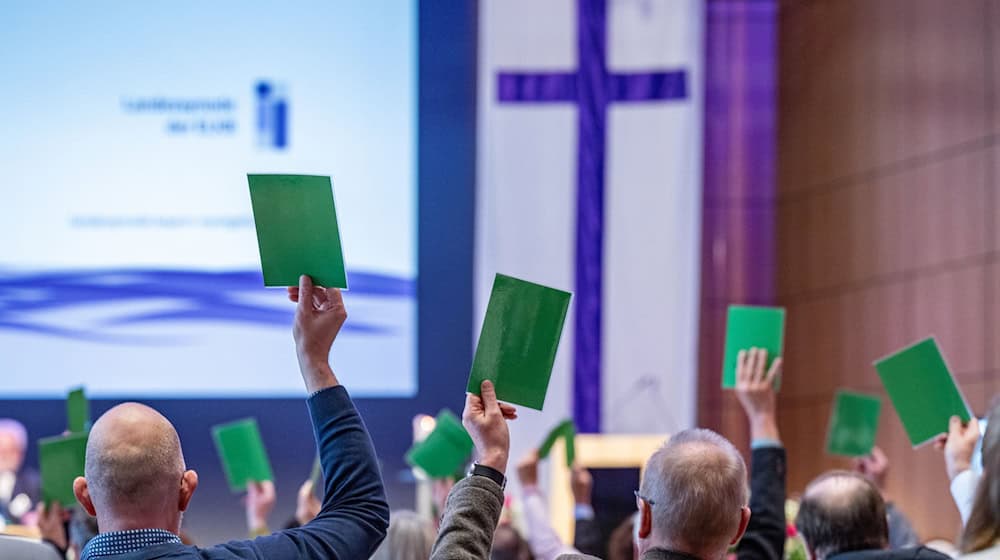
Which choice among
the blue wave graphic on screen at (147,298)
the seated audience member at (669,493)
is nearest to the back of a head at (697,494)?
the seated audience member at (669,493)

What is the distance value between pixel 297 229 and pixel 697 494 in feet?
2.43

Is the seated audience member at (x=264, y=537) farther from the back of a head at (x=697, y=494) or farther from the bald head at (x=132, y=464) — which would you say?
the back of a head at (x=697, y=494)

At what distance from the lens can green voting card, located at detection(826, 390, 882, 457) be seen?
3869 millimetres

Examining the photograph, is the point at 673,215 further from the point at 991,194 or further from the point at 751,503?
the point at 751,503

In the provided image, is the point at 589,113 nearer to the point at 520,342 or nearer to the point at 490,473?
the point at 520,342

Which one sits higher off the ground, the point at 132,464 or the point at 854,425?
the point at 132,464

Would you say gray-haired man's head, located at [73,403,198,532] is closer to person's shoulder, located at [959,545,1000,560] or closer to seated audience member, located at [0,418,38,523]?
person's shoulder, located at [959,545,1000,560]

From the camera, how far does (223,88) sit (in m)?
7.23

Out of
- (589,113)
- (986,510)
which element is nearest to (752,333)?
(986,510)

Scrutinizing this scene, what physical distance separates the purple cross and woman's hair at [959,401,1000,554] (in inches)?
236

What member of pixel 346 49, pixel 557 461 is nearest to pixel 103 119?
pixel 346 49

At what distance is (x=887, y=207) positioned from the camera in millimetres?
7336

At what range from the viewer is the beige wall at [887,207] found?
6.64 m

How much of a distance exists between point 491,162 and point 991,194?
9.04 ft
